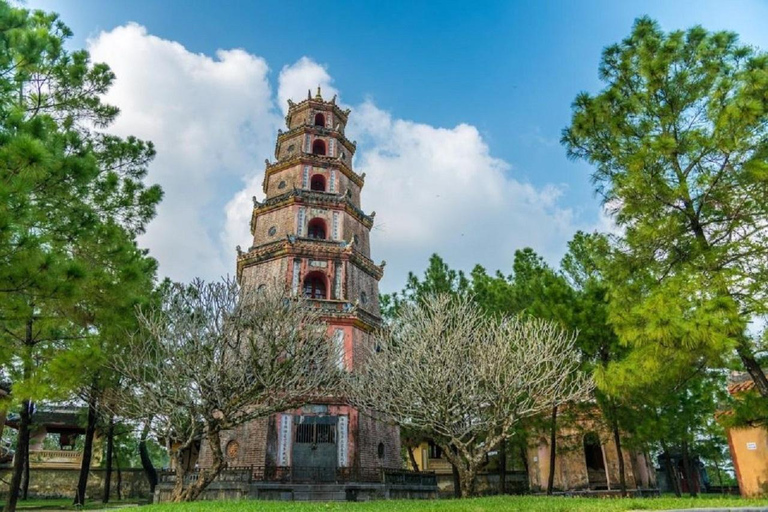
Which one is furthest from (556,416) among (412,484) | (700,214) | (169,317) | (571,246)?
(169,317)

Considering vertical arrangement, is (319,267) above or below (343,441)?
above

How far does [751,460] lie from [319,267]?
16453 millimetres

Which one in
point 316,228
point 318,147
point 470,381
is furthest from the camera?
point 318,147

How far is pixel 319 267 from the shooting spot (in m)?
21.0

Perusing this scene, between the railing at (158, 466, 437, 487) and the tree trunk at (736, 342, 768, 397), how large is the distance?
1181 cm

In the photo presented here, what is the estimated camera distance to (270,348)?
43.3 feet

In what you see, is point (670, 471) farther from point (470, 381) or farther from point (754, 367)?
point (754, 367)

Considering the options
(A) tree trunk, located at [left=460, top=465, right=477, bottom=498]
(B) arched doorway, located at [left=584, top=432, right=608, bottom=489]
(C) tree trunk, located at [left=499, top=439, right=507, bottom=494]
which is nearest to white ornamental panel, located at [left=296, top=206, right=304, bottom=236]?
(C) tree trunk, located at [left=499, top=439, right=507, bottom=494]

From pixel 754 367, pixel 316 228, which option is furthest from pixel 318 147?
pixel 754 367

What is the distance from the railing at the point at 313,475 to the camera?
1633cm

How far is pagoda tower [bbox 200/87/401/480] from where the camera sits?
17609 mm

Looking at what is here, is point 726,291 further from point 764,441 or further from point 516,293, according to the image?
point 516,293

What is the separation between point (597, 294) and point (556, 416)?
4.47 meters

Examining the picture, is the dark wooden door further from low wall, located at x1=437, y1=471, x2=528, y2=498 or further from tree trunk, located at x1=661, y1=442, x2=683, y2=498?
tree trunk, located at x1=661, y1=442, x2=683, y2=498
